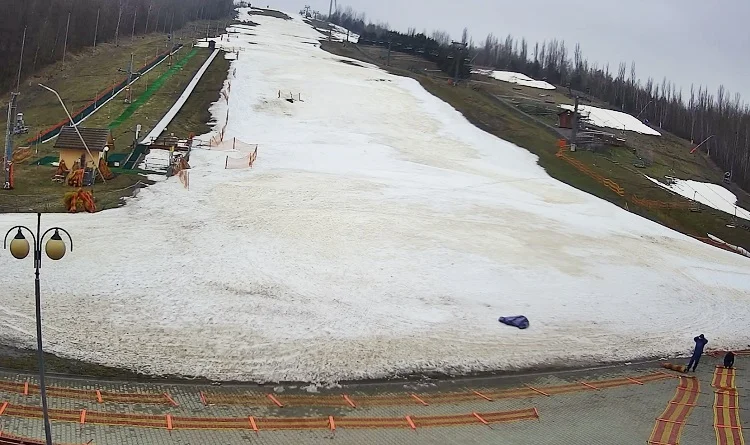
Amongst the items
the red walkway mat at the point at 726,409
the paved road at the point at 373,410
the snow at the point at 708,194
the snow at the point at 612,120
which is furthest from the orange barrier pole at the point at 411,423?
the snow at the point at 612,120

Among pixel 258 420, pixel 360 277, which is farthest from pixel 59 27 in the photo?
pixel 258 420

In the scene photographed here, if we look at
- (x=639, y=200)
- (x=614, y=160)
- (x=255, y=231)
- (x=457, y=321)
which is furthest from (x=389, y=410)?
(x=614, y=160)

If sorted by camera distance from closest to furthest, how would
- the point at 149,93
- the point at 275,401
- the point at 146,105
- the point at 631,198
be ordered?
1. the point at 275,401
2. the point at 631,198
3. the point at 146,105
4. the point at 149,93

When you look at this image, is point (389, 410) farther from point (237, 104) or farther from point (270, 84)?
point (270, 84)

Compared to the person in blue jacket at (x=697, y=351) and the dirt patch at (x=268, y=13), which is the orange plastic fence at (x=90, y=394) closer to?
the person in blue jacket at (x=697, y=351)

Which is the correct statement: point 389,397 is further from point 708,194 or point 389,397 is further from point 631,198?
point 708,194

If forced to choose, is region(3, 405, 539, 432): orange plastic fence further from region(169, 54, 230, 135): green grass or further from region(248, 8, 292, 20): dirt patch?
region(248, 8, 292, 20): dirt patch
